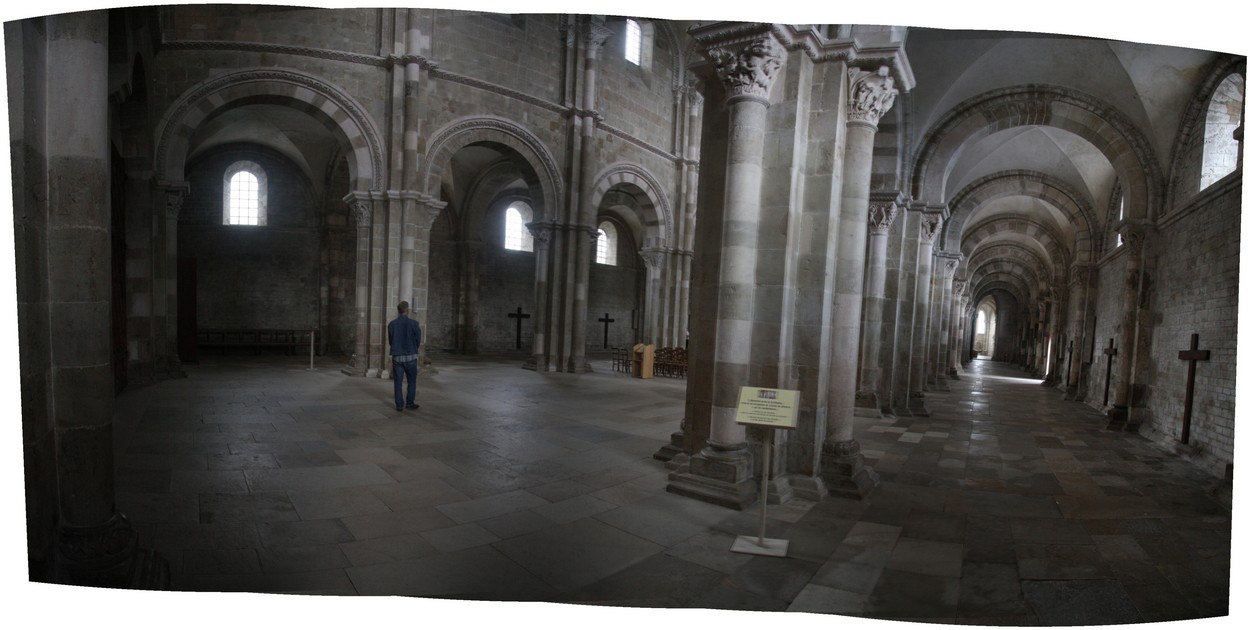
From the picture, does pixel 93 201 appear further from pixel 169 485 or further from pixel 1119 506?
pixel 1119 506

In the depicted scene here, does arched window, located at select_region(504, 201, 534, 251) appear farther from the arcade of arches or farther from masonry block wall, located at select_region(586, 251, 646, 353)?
masonry block wall, located at select_region(586, 251, 646, 353)

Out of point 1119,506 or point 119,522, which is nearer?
point 119,522

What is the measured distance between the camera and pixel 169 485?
16.7 feet

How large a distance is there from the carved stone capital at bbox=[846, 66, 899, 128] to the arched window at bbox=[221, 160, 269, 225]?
1909 centimetres

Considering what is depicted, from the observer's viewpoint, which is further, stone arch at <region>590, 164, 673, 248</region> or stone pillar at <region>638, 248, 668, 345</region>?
stone pillar at <region>638, 248, 668, 345</region>

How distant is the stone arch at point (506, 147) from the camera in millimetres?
14055

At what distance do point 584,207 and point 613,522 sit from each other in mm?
12980

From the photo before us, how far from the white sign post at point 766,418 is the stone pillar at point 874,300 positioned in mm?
6910

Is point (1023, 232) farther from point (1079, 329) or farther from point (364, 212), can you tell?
point (364, 212)

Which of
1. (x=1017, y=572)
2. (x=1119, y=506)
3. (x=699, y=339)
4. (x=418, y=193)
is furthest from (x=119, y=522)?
(x=418, y=193)

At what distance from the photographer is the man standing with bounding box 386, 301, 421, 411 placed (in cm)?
936

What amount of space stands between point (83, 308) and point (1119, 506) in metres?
8.54

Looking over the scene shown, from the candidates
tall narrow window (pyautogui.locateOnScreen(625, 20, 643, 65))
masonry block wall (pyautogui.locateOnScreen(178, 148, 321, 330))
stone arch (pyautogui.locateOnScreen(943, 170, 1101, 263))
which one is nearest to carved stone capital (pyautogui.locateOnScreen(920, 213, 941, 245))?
stone arch (pyautogui.locateOnScreen(943, 170, 1101, 263))

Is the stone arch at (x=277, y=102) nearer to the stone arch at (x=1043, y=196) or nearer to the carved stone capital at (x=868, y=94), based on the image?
the carved stone capital at (x=868, y=94)
